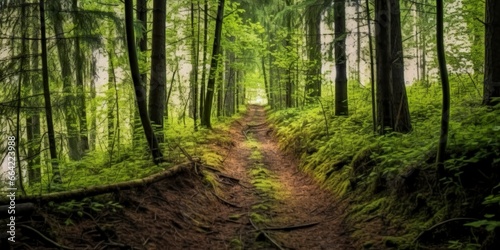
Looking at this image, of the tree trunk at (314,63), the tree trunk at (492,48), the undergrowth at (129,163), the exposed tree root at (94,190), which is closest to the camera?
the exposed tree root at (94,190)

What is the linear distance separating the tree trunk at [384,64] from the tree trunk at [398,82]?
15cm

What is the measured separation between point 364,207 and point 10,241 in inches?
200

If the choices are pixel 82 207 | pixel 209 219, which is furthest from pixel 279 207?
pixel 82 207

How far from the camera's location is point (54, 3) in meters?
6.34

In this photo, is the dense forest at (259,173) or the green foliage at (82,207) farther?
the green foliage at (82,207)

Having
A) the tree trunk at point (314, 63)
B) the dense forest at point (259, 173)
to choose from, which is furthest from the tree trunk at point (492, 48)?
the tree trunk at point (314, 63)

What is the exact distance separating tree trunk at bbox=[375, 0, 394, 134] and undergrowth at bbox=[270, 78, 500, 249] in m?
0.49

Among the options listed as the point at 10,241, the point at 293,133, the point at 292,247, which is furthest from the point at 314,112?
the point at 10,241

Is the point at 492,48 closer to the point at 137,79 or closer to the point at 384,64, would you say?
the point at 384,64

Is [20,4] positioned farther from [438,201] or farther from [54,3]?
[438,201]

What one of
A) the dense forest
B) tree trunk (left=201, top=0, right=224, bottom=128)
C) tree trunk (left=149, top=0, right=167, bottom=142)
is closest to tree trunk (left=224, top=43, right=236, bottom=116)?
tree trunk (left=201, top=0, right=224, bottom=128)

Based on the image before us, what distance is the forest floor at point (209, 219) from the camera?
414 cm

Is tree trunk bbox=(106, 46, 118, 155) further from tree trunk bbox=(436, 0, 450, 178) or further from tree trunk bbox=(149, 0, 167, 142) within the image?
tree trunk bbox=(436, 0, 450, 178)

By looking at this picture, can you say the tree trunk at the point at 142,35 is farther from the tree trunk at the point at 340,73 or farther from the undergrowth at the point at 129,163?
the tree trunk at the point at 340,73
